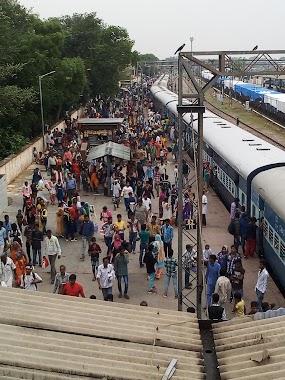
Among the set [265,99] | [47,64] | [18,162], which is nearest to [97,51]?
[265,99]

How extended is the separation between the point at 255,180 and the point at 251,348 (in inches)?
329

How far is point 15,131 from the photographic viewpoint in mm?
31438

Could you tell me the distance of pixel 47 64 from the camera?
35.3 m

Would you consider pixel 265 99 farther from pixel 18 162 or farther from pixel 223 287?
pixel 223 287

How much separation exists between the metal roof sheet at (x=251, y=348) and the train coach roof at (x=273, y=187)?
4.88 m

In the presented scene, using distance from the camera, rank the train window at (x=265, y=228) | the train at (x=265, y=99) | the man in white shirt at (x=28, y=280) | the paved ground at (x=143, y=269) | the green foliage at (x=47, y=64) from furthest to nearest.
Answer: the train at (x=265, y=99), the green foliage at (x=47, y=64), the train window at (x=265, y=228), the paved ground at (x=143, y=269), the man in white shirt at (x=28, y=280)

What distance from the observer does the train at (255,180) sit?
12147 mm

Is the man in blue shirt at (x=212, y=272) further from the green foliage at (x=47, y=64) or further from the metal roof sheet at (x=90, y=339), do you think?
the green foliage at (x=47, y=64)

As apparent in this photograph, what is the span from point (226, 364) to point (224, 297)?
431 centimetres

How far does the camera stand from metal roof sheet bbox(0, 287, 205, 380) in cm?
583

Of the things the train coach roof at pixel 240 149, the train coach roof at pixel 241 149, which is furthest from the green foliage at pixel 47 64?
the train coach roof at pixel 241 149

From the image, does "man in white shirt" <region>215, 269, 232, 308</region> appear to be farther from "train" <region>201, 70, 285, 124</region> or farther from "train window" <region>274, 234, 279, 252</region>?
"train" <region>201, 70, 285, 124</region>

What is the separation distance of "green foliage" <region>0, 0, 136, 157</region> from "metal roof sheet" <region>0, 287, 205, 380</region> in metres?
19.9

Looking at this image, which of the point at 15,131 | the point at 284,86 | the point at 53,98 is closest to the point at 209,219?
the point at 15,131
